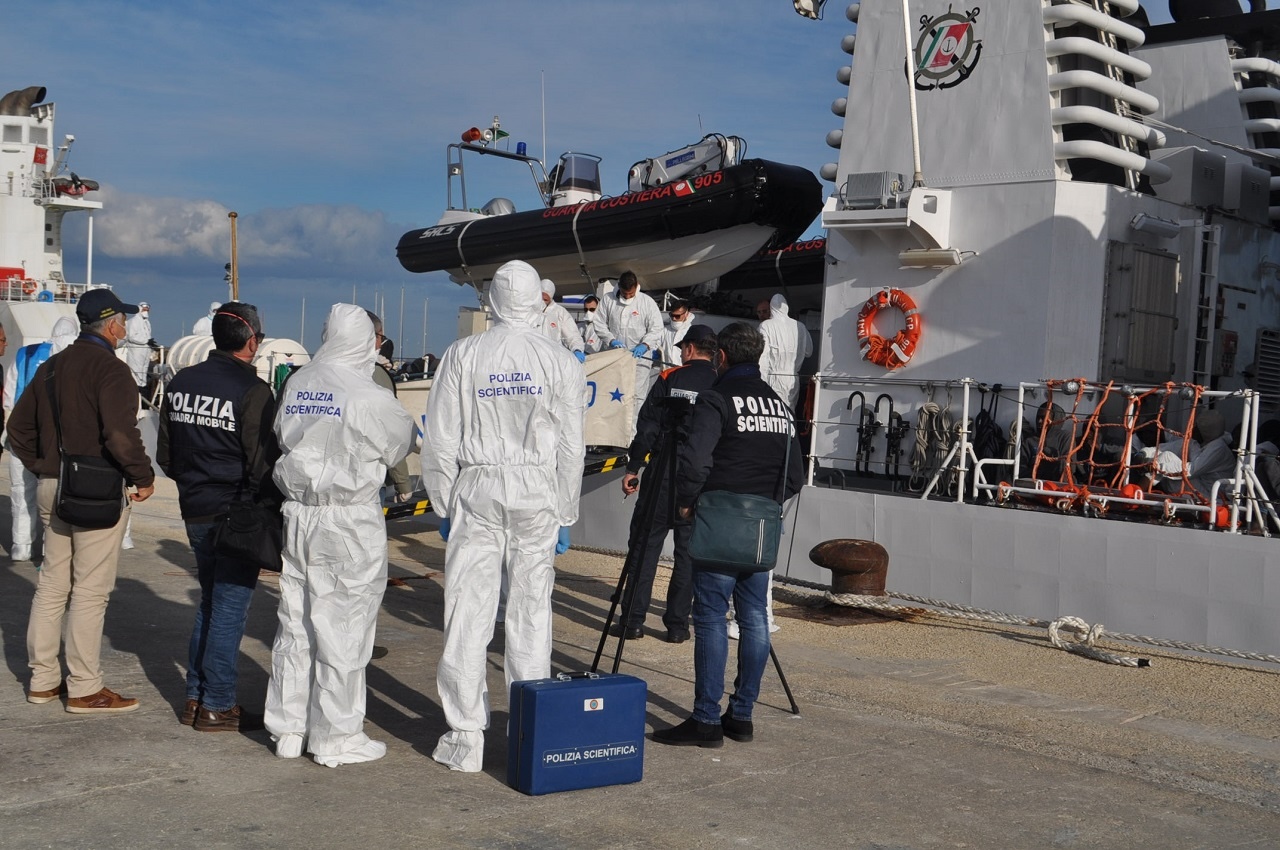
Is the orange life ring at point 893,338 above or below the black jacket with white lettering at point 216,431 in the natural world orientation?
above

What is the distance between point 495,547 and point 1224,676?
14.0 ft

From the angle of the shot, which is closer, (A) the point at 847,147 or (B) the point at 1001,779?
(B) the point at 1001,779

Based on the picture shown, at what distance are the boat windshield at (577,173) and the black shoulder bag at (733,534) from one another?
11312 mm

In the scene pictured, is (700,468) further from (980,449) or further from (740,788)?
(980,449)

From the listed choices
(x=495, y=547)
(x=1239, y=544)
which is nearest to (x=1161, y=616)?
(x=1239, y=544)

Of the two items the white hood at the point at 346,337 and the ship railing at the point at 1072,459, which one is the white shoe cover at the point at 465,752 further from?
the ship railing at the point at 1072,459

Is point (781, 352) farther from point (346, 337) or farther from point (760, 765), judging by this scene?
point (346, 337)

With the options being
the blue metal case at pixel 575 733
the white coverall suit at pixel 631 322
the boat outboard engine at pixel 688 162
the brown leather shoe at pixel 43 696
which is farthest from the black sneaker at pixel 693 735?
the boat outboard engine at pixel 688 162

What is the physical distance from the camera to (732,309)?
47.2 feet

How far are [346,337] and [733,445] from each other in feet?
5.12

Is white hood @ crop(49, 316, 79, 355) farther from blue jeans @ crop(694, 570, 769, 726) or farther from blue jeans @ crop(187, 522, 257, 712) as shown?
blue jeans @ crop(694, 570, 769, 726)

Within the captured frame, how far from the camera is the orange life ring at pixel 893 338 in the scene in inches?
386

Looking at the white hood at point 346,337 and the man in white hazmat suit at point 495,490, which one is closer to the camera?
the man in white hazmat suit at point 495,490

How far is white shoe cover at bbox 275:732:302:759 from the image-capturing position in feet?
14.5
